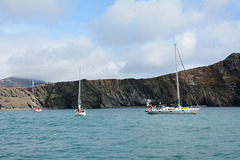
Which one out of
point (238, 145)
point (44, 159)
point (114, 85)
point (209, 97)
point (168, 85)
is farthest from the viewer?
point (114, 85)

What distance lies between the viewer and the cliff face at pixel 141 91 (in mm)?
123500

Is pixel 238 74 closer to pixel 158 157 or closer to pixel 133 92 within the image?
pixel 133 92

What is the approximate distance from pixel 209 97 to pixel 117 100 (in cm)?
5060

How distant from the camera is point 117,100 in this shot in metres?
141

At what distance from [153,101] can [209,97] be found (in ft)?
97.5

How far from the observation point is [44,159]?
1457 centimetres

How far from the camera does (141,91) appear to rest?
140125mm

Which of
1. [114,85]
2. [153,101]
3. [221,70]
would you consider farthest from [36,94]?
[221,70]

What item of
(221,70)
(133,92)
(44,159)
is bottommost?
(44,159)

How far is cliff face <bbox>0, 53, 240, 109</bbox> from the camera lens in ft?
405

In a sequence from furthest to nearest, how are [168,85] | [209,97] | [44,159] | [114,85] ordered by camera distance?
[114,85] → [168,85] → [209,97] → [44,159]

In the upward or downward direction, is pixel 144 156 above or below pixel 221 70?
below

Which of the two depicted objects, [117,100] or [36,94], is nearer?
[117,100]

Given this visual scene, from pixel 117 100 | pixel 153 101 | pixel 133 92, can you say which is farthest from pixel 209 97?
pixel 117 100
